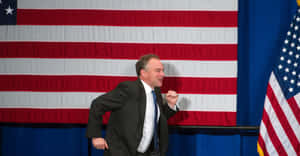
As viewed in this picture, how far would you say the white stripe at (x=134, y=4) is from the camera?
268cm

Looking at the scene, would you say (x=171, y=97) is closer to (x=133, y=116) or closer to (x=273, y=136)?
(x=133, y=116)

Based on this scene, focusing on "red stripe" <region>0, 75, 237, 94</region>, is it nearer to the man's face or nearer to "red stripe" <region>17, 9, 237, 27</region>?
"red stripe" <region>17, 9, 237, 27</region>

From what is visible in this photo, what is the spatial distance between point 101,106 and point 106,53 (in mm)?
860

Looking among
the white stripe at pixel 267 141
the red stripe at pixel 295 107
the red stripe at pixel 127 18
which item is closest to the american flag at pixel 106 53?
the red stripe at pixel 127 18

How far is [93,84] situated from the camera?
274 centimetres

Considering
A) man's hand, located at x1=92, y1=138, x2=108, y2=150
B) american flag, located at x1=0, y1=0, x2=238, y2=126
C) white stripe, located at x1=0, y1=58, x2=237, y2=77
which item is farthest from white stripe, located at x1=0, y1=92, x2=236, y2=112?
man's hand, located at x1=92, y1=138, x2=108, y2=150

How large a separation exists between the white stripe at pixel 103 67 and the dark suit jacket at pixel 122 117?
677 mm

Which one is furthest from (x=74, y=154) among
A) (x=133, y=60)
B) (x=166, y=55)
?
(x=166, y=55)

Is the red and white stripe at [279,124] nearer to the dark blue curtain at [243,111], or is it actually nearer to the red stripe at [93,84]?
the dark blue curtain at [243,111]

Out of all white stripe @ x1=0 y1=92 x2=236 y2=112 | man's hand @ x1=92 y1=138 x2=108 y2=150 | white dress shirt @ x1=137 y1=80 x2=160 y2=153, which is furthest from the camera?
white stripe @ x1=0 y1=92 x2=236 y2=112

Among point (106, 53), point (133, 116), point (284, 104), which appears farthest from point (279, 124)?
point (106, 53)

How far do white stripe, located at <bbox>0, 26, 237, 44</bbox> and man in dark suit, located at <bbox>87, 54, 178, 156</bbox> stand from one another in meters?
0.64

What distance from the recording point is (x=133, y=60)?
2725 millimetres

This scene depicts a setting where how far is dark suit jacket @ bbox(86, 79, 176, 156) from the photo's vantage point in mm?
1978
